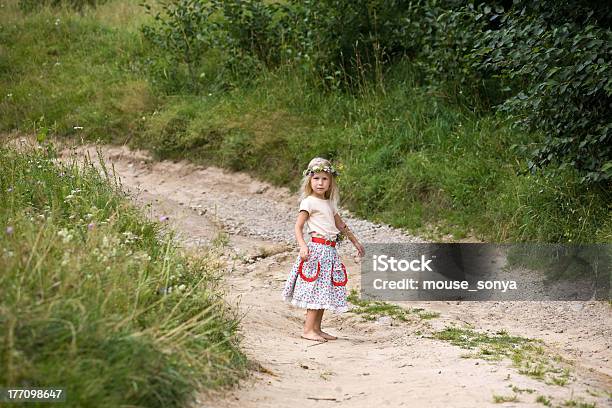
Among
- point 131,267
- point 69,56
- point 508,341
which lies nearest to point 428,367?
point 508,341

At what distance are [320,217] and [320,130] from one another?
6.74 metres

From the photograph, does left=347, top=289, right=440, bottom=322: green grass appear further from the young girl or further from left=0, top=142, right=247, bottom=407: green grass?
left=0, top=142, right=247, bottom=407: green grass

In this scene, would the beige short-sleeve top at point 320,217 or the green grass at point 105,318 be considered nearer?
the green grass at point 105,318

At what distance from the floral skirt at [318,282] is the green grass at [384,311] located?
37.2 inches

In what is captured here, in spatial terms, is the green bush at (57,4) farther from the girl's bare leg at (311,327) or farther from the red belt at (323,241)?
the girl's bare leg at (311,327)

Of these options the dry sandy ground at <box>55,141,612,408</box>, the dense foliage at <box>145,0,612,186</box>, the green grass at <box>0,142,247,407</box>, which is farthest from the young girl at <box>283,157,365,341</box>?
the dense foliage at <box>145,0,612,186</box>

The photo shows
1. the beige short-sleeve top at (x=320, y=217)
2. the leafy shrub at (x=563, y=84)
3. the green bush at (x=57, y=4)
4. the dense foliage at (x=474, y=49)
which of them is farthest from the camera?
the green bush at (x=57, y=4)

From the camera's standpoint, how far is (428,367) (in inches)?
251

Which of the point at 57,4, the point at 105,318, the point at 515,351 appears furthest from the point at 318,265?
the point at 57,4

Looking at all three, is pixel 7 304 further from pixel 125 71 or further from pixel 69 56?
pixel 69 56

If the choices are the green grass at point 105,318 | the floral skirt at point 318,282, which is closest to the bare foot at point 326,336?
the floral skirt at point 318,282

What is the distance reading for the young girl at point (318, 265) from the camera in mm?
7477

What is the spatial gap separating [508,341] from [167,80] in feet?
34.8

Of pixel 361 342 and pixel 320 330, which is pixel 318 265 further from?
pixel 361 342
